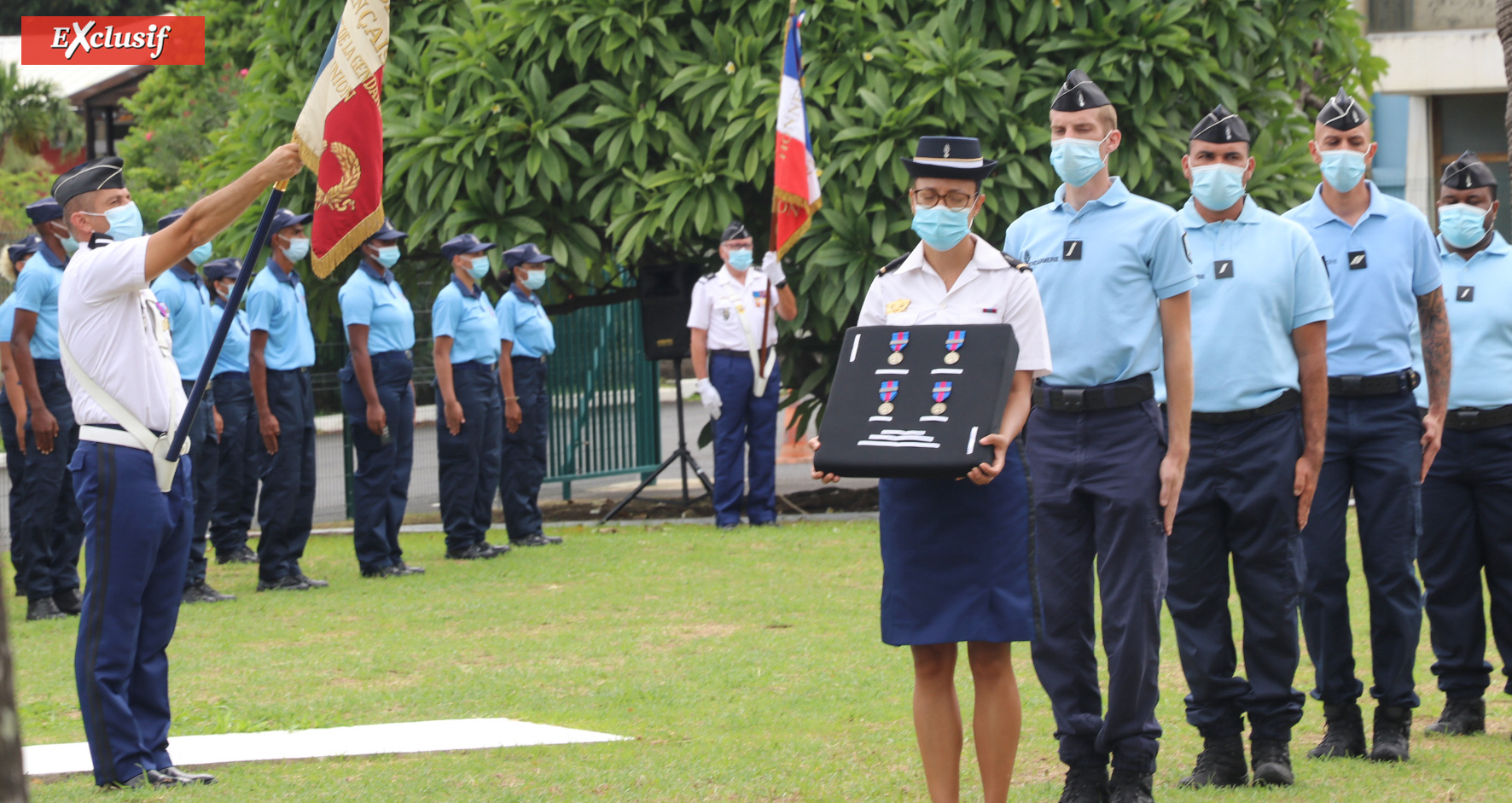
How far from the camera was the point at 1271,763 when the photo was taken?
5281 mm

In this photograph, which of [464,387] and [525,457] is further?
[525,457]

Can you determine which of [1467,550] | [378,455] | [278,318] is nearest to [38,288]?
[278,318]

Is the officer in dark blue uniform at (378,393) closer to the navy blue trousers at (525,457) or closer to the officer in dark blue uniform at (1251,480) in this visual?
the navy blue trousers at (525,457)

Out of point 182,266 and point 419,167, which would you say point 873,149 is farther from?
point 182,266

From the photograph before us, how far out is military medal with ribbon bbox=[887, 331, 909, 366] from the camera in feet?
15.3

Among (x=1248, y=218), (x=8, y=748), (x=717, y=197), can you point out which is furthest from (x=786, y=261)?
(x=8, y=748)

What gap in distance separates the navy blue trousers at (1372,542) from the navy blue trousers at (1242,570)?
0.47 metres

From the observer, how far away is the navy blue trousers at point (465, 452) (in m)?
11.5

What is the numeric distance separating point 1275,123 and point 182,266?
8.83 m

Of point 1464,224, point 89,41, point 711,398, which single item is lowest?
point 711,398

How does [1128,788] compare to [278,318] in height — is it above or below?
below

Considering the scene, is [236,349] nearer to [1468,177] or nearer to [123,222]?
[123,222]

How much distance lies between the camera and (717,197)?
43.2 ft

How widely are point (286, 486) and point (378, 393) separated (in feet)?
2.78
